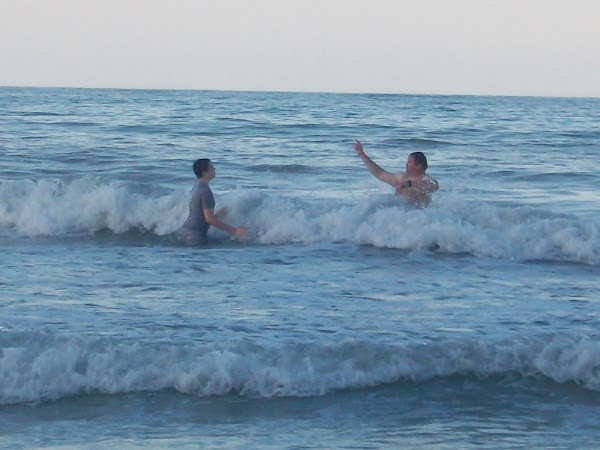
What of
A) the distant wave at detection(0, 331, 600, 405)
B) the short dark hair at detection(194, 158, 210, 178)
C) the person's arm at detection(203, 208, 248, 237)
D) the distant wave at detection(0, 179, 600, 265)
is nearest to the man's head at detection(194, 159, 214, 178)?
the short dark hair at detection(194, 158, 210, 178)

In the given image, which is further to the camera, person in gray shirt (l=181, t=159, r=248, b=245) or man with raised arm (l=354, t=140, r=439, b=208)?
man with raised arm (l=354, t=140, r=439, b=208)

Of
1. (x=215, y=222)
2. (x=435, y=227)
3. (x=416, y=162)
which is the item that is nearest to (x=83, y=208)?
(x=215, y=222)

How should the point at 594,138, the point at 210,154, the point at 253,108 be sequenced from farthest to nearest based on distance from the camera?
the point at 253,108
the point at 594,138
the point at 210,154

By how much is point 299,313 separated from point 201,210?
13.2 feet

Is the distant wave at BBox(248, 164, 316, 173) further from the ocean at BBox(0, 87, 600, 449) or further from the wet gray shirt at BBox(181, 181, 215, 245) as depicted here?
the wet gray shirt at BBox(181, 181, 215, 245)

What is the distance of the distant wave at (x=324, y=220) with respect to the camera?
1127cm

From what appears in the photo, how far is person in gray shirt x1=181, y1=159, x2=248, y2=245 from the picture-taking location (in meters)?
11.4

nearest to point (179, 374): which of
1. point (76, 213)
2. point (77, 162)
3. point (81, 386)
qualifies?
point (81, 386)

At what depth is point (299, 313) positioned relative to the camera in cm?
775

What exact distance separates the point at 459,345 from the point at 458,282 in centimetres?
252

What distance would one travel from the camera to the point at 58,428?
5633 millimetres

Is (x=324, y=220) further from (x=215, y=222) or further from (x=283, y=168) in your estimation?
(x=283, y=168)

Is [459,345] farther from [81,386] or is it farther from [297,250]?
[297,250]

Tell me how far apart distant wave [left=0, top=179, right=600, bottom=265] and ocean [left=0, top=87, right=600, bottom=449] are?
0.10 ft
